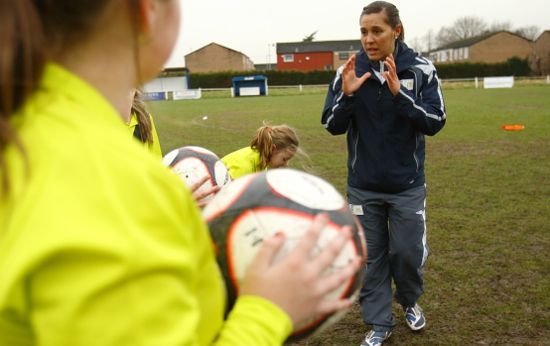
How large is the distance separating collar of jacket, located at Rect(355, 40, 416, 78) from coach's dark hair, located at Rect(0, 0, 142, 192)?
3.56 metres

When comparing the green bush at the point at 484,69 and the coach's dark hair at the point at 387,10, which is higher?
the green bush at the point at 484,69

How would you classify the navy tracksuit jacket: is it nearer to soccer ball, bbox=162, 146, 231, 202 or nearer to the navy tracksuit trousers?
the navy tracksuit trousers

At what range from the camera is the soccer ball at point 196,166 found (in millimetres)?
3789

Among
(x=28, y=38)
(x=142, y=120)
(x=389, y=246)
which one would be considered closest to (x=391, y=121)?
(x=389, y=246)

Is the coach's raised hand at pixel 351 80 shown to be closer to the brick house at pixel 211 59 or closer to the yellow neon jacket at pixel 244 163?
the yellow neon jacket at pixel 244 163

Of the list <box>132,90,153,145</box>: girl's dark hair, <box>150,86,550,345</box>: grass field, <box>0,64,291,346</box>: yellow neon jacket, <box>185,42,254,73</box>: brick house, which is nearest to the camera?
<box>0,64,291,346</box>: yellow neon jacket

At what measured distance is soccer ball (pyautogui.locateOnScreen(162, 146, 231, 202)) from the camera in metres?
3.79

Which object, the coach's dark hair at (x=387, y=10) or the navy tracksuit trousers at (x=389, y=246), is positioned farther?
the navy tracksuit trousers at (x=389, y=246)

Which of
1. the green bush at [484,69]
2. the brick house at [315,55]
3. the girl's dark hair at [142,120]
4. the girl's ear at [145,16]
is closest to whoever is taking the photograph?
the girl's ear at [145,16]

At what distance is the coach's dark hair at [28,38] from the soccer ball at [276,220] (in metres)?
0.70

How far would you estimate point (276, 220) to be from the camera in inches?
63.3

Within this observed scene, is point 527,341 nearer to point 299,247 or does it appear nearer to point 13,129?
point 299,247

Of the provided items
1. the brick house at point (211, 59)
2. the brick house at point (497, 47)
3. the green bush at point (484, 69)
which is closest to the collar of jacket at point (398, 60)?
the green bush at point (484, 69)

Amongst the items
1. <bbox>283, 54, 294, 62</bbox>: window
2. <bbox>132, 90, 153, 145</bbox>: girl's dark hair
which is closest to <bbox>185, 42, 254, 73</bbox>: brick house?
<bbox>283, 54, 294, 62</bbox>: window
